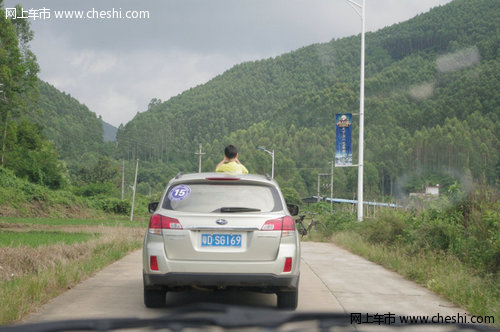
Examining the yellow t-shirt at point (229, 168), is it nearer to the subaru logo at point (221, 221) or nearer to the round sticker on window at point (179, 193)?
the round sticker on window at point (179, 193)

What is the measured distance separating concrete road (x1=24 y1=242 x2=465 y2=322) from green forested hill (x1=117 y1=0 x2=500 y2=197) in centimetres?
9492

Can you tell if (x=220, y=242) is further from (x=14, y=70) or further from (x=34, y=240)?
(x=14, y=70)

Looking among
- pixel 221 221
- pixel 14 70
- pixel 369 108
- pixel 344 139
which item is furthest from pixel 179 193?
pixel 369 108

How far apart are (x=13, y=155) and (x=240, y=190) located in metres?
63.9

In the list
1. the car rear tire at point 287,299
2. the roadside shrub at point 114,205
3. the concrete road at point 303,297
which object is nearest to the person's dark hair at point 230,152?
the concrete road at point 303,297

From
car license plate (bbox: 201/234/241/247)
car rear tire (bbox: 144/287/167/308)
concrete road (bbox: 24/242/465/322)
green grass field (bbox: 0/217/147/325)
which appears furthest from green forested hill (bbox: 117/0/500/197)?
car license plate (bbox: 201/234/241/247)

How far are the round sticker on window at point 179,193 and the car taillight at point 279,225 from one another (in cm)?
96

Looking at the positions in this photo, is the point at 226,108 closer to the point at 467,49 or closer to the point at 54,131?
the point at 54,131

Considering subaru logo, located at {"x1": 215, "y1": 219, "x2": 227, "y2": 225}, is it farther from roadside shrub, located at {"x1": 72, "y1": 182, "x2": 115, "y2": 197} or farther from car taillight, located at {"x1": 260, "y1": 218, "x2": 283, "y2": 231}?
roadside shrub, located at {"x1": 72, "y1": 182, "x2": 115, "y2": 197}

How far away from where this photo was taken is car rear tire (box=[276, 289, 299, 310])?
266 inches

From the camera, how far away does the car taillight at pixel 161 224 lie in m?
6.39

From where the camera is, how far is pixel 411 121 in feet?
436

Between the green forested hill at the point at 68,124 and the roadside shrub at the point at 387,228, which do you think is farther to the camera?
the green forested hill at the point at 68,124

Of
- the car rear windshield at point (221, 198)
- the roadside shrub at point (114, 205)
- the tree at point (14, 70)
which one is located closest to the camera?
the car rear windshield at point (221, 198)
